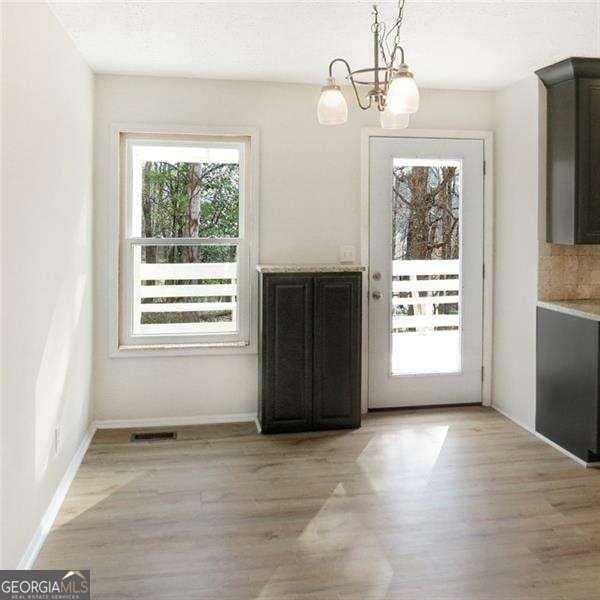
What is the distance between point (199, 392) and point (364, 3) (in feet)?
9.03

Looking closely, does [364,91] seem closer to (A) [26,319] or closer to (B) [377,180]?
(B) [377,180]

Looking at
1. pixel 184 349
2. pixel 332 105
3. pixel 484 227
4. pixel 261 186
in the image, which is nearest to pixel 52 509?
pixel 184 349

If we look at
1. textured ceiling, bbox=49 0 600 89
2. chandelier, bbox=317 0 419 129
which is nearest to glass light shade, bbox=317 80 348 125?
chandelier, bbox=317 0 419 129

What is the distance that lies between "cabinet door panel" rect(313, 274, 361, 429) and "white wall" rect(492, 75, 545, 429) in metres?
1.16

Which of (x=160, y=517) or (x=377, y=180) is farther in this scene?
(x=377, y=180)

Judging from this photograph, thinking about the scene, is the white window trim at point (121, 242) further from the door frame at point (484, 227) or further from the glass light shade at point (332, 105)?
the glass light shade at point (332, 105)

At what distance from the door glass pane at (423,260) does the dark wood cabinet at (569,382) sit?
2.65 ft

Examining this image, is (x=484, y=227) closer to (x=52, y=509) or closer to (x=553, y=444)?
(x=553, y=444)

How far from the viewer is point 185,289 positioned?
4.34 metres

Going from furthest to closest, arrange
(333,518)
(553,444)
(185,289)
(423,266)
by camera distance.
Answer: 1. (423,266)
2. (185,289)
3. (553,444)
4. (333,518)

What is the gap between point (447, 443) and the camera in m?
3.92

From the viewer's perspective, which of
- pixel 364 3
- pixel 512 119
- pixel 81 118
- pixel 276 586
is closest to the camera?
pixel 276 586

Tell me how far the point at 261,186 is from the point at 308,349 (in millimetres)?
1213

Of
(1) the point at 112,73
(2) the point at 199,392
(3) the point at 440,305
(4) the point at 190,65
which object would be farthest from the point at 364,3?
(2) the point at 199,392
